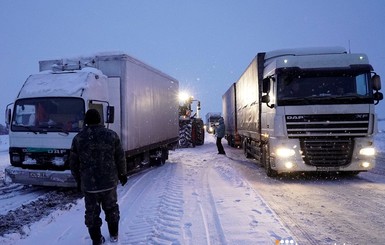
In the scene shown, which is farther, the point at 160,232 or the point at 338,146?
the point at 338,146

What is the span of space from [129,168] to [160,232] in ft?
18.9

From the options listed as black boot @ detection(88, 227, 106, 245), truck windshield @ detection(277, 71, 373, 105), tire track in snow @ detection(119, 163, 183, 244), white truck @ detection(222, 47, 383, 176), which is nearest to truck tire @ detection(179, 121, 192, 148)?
tire track in snow @ detection(119, 163, 183, 244)

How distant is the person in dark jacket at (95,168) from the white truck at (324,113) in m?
5.67

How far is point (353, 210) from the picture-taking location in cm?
629

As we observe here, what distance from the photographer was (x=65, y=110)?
830cm

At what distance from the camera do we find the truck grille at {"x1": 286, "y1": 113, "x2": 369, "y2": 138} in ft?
29.0

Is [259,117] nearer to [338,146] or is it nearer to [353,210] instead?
[338,146]

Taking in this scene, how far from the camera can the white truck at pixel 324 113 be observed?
8.87 metres

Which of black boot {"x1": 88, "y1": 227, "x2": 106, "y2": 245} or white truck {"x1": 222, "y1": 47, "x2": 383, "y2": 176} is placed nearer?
black boot {"x1": 88, "y1": 227, "x2": 106, "y2": 245}

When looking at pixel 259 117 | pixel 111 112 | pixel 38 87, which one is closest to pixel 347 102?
pixel 259 117

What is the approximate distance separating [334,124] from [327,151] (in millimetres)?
732

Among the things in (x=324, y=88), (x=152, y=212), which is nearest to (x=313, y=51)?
(x=324, y=88)

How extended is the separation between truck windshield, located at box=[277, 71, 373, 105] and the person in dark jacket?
19.1 feet

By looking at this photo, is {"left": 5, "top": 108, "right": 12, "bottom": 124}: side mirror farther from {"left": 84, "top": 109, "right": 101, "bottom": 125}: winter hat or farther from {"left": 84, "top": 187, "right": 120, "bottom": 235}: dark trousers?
{"left": 84, "top": 187, "right": 120, "bottom": 235}: dark trousers
